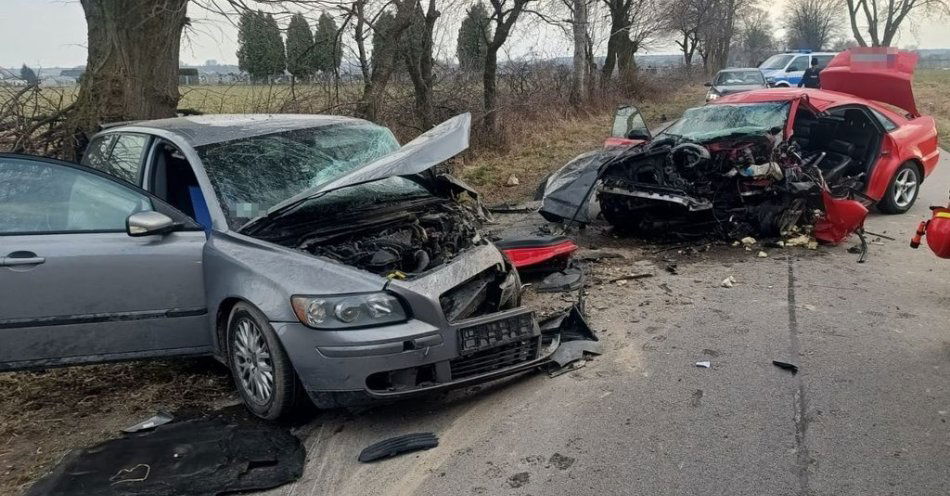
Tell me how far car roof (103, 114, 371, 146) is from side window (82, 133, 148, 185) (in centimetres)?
8

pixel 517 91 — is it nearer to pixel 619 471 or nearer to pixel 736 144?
pixel 736 144

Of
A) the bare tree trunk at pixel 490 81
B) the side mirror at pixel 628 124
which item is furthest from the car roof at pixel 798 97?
the bare tree trunk at pixel 490 81

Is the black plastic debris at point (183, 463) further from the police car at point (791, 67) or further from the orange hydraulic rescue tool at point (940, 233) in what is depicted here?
the police car at point (791, 67)

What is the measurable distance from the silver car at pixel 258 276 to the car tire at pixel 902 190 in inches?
238

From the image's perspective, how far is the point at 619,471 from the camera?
3205mm

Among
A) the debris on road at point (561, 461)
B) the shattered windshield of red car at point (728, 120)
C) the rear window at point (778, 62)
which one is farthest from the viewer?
the rear window at point (778, 62)

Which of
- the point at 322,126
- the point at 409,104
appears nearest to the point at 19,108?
the point at 322,126

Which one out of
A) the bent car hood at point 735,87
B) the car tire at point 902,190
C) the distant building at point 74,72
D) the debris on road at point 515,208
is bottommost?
the debris on road at point 515,208

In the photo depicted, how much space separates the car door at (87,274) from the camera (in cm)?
398

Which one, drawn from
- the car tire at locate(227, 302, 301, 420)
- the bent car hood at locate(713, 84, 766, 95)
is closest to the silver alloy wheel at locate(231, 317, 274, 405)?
the car tire at locate(227, 302, 301, 420)

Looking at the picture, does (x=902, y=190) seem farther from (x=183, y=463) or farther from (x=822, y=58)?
(x=822, y=58)

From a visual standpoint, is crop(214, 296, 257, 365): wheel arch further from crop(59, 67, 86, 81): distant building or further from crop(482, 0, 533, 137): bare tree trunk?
crop(482, 0, 533, 137): bare tree trunk

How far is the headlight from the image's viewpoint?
354 centimetres

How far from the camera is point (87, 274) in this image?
158 inches
